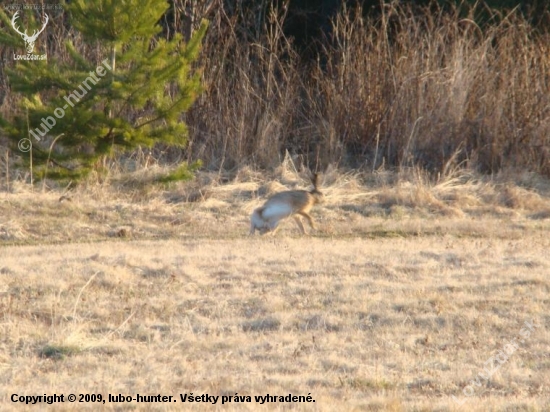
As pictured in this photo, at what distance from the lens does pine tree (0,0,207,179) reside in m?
14.0

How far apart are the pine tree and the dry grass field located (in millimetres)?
862

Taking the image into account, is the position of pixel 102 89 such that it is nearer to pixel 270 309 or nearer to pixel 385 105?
pixel 385 105

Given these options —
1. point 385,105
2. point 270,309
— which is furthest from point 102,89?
point 270,309

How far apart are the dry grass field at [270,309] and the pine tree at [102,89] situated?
0.86 m

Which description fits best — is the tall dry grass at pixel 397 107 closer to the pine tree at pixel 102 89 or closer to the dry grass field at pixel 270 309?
the pine tree at pixel 102 89

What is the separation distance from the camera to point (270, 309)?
8.80 meters

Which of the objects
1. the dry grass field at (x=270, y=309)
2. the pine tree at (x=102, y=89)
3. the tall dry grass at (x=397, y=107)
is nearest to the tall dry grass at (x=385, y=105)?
the tall dry grass at (x=397, y=107)

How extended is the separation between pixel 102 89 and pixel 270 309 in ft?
21.5

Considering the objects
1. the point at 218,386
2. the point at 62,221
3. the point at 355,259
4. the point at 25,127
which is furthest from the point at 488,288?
the point at 25,127

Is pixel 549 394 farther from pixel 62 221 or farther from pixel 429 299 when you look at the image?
pixel 62 221

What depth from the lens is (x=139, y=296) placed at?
9.04 m

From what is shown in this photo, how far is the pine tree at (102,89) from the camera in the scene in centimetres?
1399

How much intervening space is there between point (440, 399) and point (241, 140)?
36.7 feet

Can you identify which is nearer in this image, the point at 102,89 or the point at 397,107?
the point at 102,89
